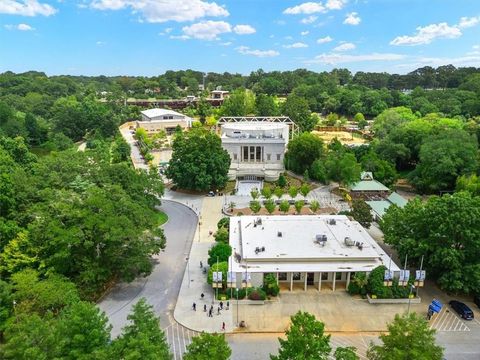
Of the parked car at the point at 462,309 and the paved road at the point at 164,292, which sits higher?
the parked car at the point at 462,309

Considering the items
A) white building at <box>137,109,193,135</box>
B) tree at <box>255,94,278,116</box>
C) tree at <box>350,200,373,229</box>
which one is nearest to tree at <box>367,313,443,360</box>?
tree at <box>350,200,373,229</box>

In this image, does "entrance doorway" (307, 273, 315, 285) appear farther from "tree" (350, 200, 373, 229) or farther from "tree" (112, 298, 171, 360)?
"tree" (112, 298, 171, 360)

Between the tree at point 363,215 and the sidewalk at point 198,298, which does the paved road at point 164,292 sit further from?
the tree at point 363,215

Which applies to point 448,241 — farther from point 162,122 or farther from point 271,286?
point 162,122

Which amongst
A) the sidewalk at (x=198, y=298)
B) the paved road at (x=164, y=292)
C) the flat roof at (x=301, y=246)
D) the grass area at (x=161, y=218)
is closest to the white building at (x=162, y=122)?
the grass area at (x=161, y=218)

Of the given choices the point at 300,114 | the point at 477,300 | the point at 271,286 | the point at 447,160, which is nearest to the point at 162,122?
the point at 300,114

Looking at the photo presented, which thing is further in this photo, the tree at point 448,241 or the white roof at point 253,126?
the white roof at point 253,126

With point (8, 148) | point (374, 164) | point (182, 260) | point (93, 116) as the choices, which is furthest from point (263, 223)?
point (93, 116)
